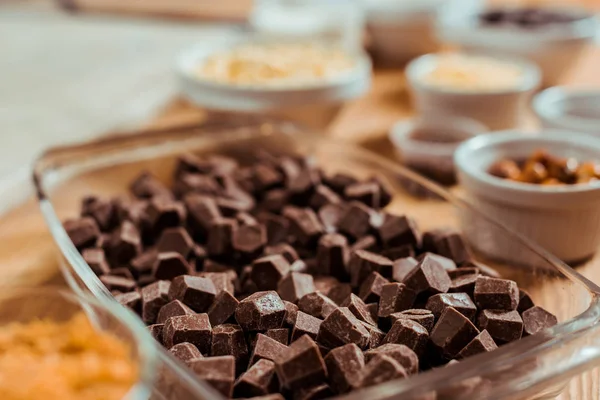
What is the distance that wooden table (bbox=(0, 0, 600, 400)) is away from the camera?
4.50 ft

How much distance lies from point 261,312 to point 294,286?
0.12m

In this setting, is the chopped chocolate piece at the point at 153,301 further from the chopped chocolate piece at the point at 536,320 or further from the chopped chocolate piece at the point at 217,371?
the chopped chocolate piece at the point at 536,320

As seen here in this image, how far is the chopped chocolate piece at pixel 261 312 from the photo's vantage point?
0.97m

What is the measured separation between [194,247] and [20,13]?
2.61 meters

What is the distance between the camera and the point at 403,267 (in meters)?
1.12

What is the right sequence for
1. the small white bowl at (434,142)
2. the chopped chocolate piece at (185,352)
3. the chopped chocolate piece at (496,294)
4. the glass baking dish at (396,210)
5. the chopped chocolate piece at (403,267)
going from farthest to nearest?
the small white bowl at (434,142), the chopped chocolate piece at (403,267), the chopped chocolate piece at (496,294), the chopped chocolate piece at (185,352), the glass baking dish at (396,210)

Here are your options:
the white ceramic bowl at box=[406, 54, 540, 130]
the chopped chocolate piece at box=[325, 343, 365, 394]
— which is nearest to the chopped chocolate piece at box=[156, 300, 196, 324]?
the chopped chocolate piece at box=[325, 343, 365, 394]

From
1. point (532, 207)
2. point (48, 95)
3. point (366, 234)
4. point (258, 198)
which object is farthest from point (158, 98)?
point (532, 207)

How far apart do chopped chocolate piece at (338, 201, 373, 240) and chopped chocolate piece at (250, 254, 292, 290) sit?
22 centimetres

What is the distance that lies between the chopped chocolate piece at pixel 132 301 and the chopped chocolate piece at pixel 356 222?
415 millimetres

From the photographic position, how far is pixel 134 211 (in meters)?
1.40

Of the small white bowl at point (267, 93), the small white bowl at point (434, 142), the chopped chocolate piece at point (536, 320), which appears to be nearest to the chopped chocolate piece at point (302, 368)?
the chopped chocolate piece at point (536, 320)

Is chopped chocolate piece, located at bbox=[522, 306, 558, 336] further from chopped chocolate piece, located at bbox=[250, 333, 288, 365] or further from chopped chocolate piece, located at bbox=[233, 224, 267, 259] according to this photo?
chopped chocolate piece, located at bbox=[233, 224, 267, 259]

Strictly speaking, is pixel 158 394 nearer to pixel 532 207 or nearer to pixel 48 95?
pixel 532 207
